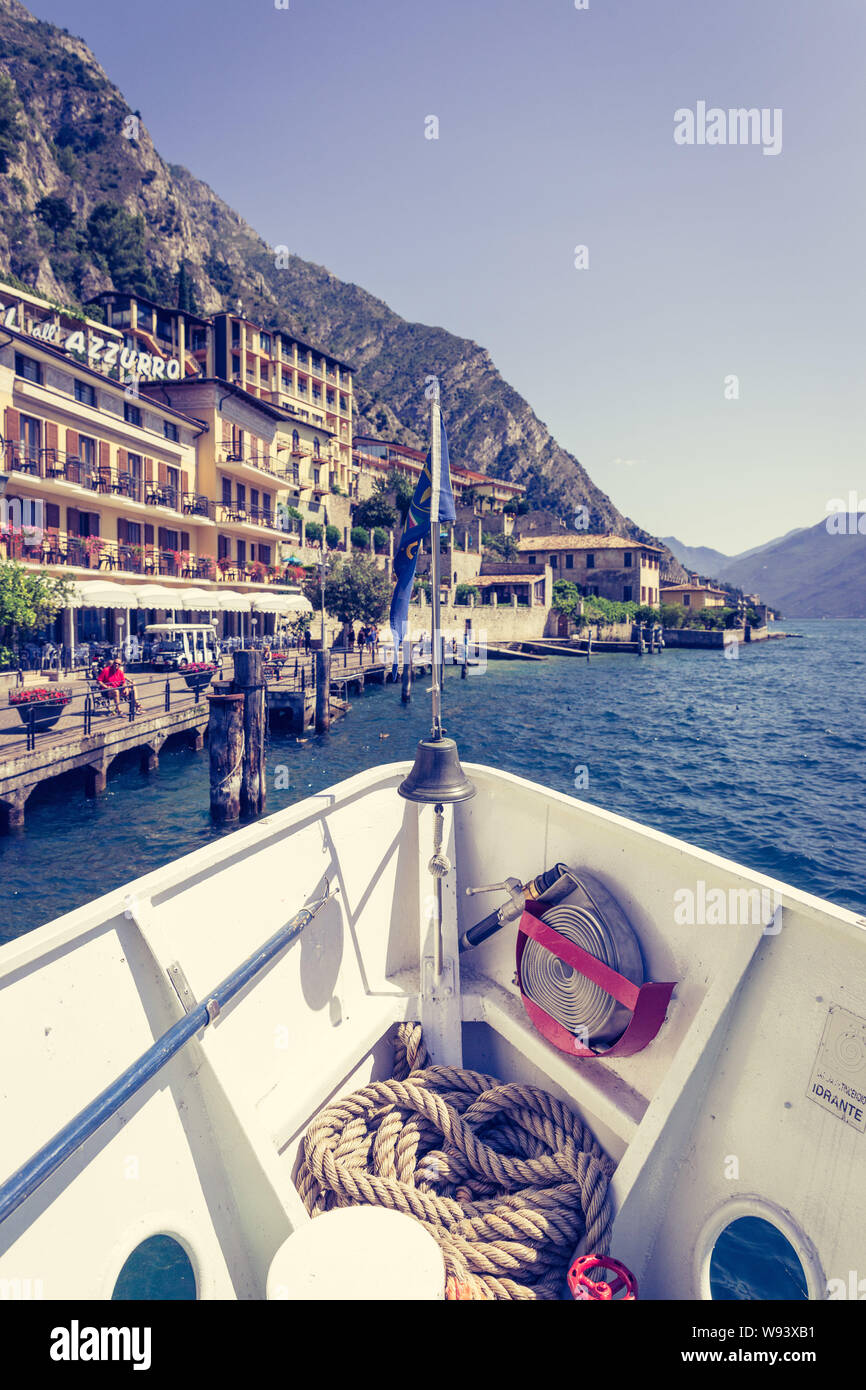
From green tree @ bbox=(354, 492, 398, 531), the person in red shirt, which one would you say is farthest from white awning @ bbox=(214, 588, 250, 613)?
green tree @ bbox=(354, 492, 398, 531)

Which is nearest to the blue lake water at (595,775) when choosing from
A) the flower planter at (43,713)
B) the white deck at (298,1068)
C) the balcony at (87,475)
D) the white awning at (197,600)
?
the flower planter at (43,713)

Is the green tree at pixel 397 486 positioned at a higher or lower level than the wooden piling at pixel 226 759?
higher

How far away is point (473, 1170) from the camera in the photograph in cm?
367

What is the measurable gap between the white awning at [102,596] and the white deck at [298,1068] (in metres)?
20.2

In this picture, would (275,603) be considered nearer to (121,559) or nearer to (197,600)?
(197,600)

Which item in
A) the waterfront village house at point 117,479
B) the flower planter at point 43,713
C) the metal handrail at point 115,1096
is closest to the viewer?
the metal handrail at point 115,1096

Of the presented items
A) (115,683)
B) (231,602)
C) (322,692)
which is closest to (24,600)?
(115,683)

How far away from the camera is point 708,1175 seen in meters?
3.13

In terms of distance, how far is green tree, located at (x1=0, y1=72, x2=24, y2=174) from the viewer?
66438 millimetres

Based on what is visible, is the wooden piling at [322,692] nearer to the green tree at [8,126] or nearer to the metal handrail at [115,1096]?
the metal handrail at [115,1096]

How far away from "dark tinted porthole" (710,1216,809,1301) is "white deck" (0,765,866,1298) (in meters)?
1.76

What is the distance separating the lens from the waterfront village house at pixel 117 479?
24.6 meters
